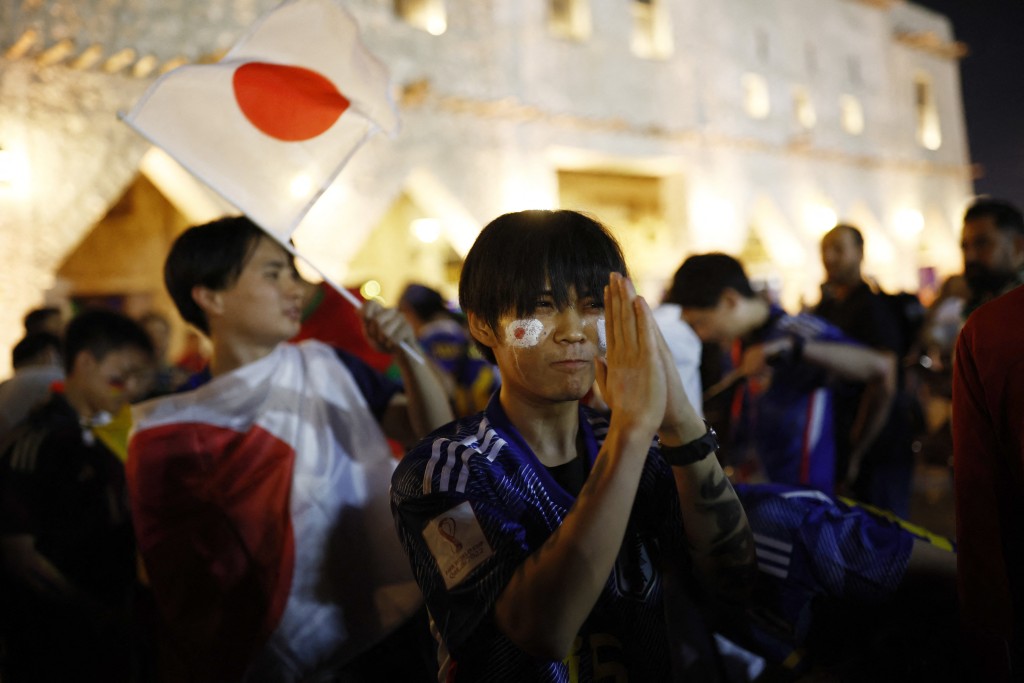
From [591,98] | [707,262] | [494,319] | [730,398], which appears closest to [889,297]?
[730,398]

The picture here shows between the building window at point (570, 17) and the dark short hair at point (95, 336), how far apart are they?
11300 millimetres

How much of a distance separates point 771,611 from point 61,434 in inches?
97.0

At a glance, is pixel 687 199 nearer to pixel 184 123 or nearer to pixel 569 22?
pixel 569 22

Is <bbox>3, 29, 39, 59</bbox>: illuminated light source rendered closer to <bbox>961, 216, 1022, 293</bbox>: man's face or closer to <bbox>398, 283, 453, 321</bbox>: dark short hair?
<bbox>398, 283, 453, 321</bbox>: dark short hair

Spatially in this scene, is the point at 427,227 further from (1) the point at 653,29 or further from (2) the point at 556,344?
(2) the point at 556,344

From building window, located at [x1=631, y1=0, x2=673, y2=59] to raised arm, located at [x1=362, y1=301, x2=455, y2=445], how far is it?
13156 mm

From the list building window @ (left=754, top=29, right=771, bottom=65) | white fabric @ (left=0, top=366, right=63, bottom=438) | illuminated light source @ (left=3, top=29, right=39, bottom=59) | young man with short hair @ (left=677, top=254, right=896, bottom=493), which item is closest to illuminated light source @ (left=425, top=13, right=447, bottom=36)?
illuminated light source @ (left=3, top=29, right=39, bottom=59)

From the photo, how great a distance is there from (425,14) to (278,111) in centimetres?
990

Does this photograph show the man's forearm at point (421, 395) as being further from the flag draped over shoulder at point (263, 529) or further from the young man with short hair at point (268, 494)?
the flag draped over shoulder at point (263, 529)

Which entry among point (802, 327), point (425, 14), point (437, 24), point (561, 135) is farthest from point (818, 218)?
point (802, 327)

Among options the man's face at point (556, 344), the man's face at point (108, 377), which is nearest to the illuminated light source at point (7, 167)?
the man's face at point (108, 377)

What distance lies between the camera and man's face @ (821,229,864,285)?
4148 mm

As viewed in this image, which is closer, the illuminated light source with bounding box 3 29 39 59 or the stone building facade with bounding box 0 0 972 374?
the illuminated light source with bounding box 3 29 39 59

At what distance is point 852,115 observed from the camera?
17797 millimetres
